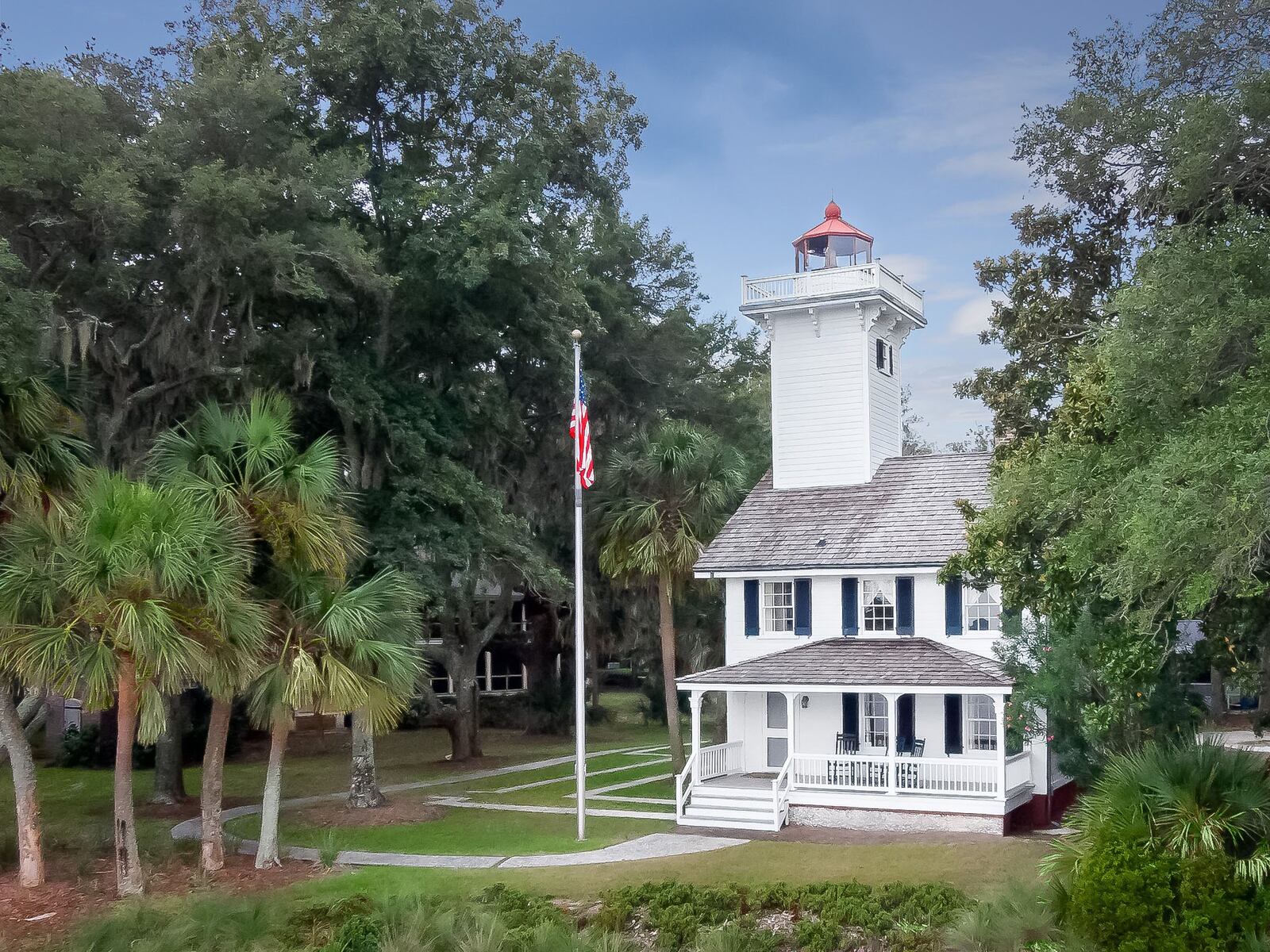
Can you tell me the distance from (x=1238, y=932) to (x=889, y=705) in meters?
11.8

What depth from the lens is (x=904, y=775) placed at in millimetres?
22391

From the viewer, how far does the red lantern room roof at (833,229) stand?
28531 millimetres

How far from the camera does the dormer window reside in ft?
91.9

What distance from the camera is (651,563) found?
26984 millimetres

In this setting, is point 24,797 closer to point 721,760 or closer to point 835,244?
point 721,760

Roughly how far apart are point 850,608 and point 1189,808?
14.1m

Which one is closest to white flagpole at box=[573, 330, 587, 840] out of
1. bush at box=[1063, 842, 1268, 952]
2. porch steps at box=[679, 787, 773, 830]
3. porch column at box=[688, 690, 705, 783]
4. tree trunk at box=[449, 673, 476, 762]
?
porch steps at box=[679, 787, 773, 830]

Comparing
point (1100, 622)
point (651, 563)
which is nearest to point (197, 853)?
point (651, 563)

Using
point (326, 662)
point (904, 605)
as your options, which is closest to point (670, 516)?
point (904, 605)

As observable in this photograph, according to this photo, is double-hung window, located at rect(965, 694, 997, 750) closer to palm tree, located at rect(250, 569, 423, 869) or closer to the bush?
palm tree, located at rect(250, 569, 423, 869)

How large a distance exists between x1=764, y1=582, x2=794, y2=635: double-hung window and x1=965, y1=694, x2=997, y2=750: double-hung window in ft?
13.8

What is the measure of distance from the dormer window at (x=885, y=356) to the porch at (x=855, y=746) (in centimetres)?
704

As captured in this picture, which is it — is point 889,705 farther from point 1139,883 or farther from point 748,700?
point 1139,883

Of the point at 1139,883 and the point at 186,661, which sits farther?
the point at 186,661
